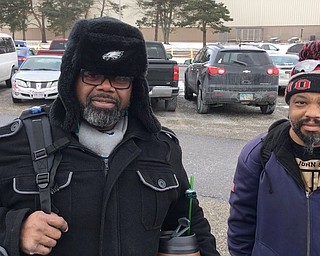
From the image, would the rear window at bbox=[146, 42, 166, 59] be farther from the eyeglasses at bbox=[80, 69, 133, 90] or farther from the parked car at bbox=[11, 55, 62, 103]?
the eyeglasses at bbox=[80, 69, 133, 90]

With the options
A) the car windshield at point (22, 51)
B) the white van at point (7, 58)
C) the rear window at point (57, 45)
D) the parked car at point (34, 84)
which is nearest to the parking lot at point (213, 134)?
the parked car at point (34, 84)

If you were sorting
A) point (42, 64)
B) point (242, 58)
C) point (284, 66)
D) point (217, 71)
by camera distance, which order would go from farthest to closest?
point (284, 66)
point (42, 64)
point (242, 58)
point (217, 71)

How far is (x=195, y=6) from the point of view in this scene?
43938mm

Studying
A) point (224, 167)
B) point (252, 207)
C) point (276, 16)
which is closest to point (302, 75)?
point (252, 207)

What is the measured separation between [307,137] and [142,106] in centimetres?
74

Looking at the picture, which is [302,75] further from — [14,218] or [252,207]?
[14,218]

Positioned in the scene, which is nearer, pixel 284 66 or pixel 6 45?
pixel 284 66

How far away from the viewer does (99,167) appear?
5.73 ft

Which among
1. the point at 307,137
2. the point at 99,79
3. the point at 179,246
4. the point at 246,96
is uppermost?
the point at 99,79

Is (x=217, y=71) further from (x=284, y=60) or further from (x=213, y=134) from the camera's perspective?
(x=284, y=60)

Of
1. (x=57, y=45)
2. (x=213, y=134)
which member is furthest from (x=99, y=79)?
(x=57, y=45)

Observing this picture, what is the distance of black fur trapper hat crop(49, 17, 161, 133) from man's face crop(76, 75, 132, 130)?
30 mm

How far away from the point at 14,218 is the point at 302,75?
139 centimetres

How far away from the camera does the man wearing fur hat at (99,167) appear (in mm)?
1649
